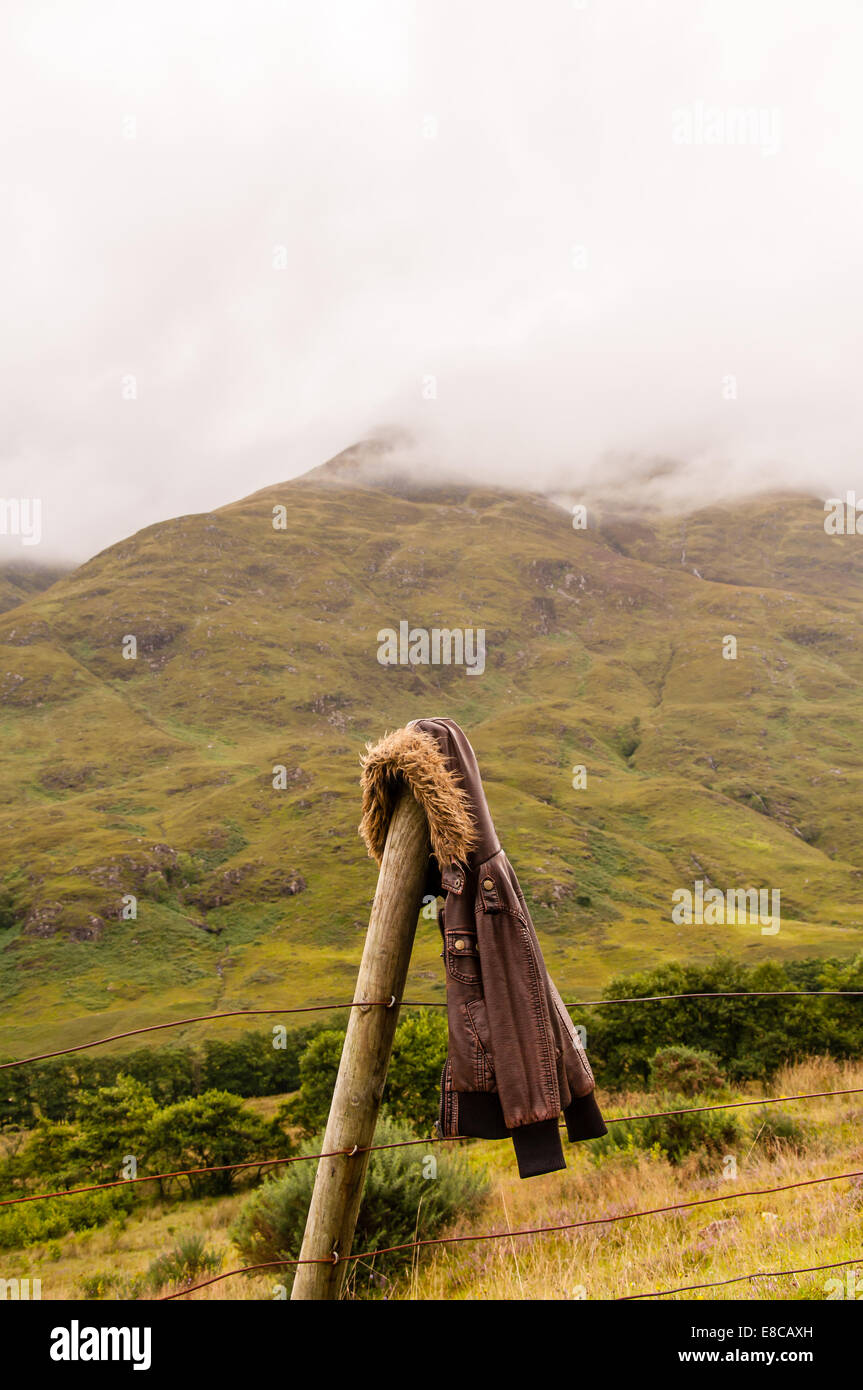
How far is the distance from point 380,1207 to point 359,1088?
5.52m

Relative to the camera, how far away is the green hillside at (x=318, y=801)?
81.2 m

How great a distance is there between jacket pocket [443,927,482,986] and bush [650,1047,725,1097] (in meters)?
11.3

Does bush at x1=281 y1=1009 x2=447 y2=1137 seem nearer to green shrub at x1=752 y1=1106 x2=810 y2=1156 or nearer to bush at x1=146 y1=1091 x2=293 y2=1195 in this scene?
bush at x1=146 y1=1091 x2=293 y2=1195

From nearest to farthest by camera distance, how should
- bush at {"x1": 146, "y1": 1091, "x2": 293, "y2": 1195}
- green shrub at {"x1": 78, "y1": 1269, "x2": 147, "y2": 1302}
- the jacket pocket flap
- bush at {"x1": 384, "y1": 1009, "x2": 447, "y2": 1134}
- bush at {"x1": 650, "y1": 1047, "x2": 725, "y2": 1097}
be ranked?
the jacket pocket flap
green shrub at {"x1": 78, "y1": 1269, "x2": 147, "y2": 1302}
bush at {"x1": 650, "y1": 1047, "x2": 725, "y2": 1097}
bush at {"x1": 384, "y1": 1009, "x2": 447, "y2": 1134}
bush at {"x1": 146, "y1": 1091, "x2": 293, "y2": 1195}

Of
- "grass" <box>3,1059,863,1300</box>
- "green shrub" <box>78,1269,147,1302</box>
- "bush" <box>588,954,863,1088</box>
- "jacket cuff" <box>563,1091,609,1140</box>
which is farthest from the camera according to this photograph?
"bush" <box>588,954,863,1088</box>

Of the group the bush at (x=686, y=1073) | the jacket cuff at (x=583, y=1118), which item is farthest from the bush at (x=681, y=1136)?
the jacket cuff at (x=583, y=1118)

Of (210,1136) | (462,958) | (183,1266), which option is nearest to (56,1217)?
(210,1136)

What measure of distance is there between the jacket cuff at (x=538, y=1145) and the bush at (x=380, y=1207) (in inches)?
196

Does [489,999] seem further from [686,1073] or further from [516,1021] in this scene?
[686,1073]

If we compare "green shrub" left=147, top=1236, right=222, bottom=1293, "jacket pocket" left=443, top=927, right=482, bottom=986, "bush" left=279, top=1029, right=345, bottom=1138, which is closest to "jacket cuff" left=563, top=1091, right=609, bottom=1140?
"jacket pocket" left=443, top=927, right=482, bottom=986

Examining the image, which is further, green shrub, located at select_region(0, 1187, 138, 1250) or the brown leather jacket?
green shrub, located at select_region(0, 1187, 138, 1250)

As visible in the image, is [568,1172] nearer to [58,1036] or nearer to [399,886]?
[399,886]

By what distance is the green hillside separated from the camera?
81188 mm
